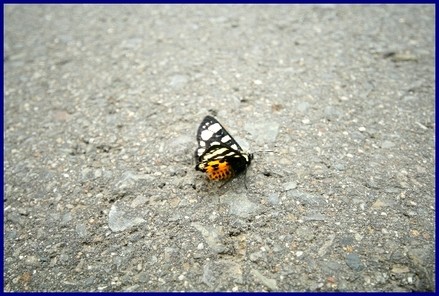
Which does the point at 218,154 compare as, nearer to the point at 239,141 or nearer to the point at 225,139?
the point at 225,139

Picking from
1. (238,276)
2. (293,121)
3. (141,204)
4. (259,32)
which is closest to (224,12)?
(259,32)

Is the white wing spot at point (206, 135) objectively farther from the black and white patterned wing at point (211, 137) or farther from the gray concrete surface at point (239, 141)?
the gray concrete surface at point (239, 141)

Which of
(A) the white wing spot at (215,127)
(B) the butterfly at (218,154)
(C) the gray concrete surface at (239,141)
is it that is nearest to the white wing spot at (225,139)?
(B) the butterfly at (218,154)

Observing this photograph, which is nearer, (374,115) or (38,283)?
(38,283)

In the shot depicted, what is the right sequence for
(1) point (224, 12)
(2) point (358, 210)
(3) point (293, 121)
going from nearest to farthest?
(2) point (358, 210)
(3) point (293, 121)
(1) point (224, 12)

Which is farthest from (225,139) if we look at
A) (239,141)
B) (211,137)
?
(239,141)

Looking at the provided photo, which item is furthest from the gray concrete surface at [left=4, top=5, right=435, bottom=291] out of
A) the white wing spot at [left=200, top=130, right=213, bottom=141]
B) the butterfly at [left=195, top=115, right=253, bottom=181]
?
the white wing spot at [left=200, top=130, right=213, bottom=141]

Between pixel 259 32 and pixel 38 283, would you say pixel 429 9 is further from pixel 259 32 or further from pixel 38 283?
pixel 38 283
